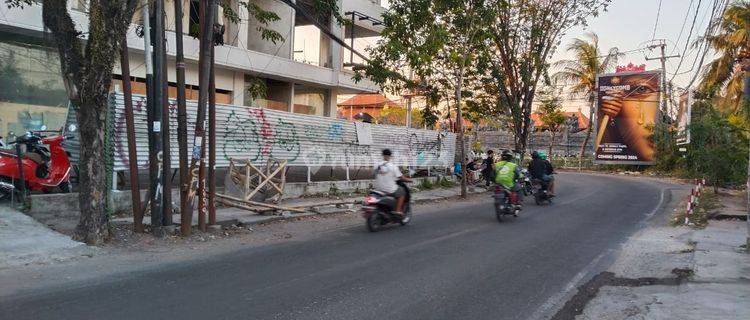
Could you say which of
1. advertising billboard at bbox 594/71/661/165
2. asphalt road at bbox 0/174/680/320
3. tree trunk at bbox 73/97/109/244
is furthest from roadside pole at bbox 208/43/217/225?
advertising billboard at bbox 594/71/661/165

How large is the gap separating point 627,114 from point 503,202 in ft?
104

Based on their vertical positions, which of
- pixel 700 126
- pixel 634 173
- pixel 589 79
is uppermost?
pixel 589 79

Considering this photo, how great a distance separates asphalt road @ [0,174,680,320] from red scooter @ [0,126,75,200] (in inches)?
176

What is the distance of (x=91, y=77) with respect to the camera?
857cm

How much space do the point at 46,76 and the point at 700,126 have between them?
23.4 metres

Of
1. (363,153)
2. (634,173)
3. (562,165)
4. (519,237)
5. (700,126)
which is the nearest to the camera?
(519,237)

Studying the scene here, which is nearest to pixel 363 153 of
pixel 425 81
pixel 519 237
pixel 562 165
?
pixel 425 81

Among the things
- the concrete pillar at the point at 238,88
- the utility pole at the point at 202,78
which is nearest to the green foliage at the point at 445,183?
the concrete pillar at the point at 238,88

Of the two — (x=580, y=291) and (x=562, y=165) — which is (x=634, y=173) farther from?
(x=580, y=291)

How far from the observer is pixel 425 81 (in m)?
21.7

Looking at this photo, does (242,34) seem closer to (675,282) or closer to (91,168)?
(91,168)

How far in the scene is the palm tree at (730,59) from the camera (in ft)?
90.8

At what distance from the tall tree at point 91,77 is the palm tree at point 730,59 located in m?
27.0

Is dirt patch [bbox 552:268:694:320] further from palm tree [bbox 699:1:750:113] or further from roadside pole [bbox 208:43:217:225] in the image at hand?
palm tree [bbox 699:1:750:113]
